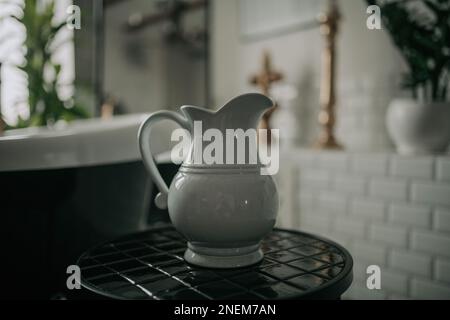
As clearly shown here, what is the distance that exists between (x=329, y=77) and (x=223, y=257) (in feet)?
3.90

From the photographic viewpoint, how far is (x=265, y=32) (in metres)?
2.15

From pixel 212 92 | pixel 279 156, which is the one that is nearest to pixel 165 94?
pixel 212 92

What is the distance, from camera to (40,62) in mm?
1955

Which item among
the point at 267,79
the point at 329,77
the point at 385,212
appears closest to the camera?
the point at 385,212

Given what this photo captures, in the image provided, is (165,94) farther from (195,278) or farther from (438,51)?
(195,278)

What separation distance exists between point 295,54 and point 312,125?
39cm

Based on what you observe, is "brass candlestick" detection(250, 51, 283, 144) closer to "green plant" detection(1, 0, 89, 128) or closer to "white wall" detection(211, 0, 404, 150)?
"white wall" detection(211, 0, 404, 150)

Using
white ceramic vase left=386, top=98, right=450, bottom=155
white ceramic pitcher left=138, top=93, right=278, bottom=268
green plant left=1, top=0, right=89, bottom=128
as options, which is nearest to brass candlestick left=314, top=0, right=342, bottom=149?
white ceramic vase left=386, top=98, right=450, bottom=155

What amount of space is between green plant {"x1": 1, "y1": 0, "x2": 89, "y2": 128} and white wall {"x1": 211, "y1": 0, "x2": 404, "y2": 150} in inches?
44.9

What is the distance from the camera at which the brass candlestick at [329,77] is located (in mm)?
1549

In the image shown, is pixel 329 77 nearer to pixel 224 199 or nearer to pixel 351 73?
pixel 351 73

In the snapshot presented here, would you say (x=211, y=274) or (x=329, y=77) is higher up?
(x=329, y=77)

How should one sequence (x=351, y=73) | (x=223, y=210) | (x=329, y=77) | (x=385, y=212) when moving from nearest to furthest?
1. (x=223, y=210)
2. (x=385, y=212)
3. (x=329, y=77)
4. (x=351, y=73)

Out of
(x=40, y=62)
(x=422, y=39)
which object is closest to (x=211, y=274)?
(x=422, y=39)
